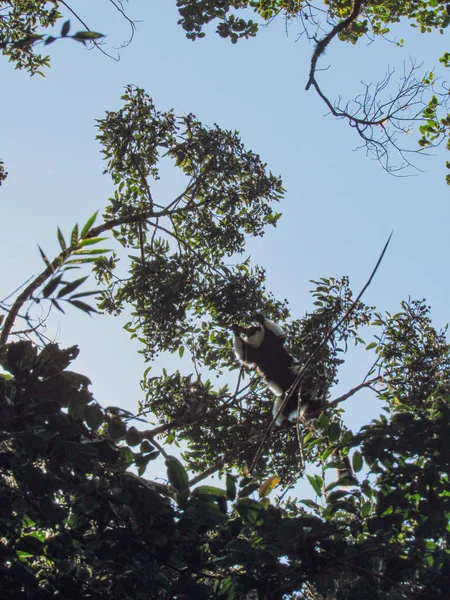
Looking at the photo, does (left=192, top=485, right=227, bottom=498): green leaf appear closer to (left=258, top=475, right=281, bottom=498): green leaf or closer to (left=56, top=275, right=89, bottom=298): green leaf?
(left=258, top=475, right=281, bottom=498): green leaf

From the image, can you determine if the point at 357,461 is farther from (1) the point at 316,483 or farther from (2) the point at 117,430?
(2) the point at 117,430

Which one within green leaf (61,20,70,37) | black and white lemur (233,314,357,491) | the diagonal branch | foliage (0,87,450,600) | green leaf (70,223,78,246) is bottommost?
foliage (0,87,450,600)

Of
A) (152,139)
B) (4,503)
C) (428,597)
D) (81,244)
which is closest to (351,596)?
(428,597)

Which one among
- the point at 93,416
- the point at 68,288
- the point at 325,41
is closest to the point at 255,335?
the point at 325,41

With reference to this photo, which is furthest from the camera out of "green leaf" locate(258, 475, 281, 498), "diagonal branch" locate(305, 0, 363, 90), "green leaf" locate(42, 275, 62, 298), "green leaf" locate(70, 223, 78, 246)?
"diagonal branch" locate(305, 0, 363, 90)

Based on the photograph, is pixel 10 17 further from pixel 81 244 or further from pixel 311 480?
pixel 311 480

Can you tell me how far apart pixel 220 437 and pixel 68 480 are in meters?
2.78

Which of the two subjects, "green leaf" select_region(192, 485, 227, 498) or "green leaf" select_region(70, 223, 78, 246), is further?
"green leaf" select_region(192, 485, 227, 498)

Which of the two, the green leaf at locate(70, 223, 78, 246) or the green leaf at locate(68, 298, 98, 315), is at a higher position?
the green leaf at locate(70, 223, 78, 246)

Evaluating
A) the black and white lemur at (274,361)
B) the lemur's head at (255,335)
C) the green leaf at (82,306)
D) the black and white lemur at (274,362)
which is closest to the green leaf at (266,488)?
the green leaf at (82,306)

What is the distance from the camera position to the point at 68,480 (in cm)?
232

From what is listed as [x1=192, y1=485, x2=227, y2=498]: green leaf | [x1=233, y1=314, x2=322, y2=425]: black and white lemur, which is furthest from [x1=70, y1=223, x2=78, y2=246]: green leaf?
[x1=233, y1=314, x2=322, y2=425]: black and white lemur

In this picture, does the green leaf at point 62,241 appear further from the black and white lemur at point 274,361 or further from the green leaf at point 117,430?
the black and white lemur at point 274,361

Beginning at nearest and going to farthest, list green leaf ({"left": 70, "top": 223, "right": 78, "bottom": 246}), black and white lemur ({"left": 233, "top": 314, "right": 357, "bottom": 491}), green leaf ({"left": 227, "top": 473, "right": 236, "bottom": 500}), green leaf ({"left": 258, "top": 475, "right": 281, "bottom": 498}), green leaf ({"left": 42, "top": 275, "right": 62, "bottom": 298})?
green leaf ({"left": 42, "top": 275, "right": 62, "bottom": 298}), green leaf ({"left": 70, "top": 223, "right": 78, "bottom": 246}), green leaf ({"left": 227, "top": 473, "right": 236, "bottom": 500}), green leaf ({"left": 258, "top": 475, "right": 281, "bottom": 498}), black and white lemur ({"left": 233, "top": 314, "right": 357, "bottom": 491})
